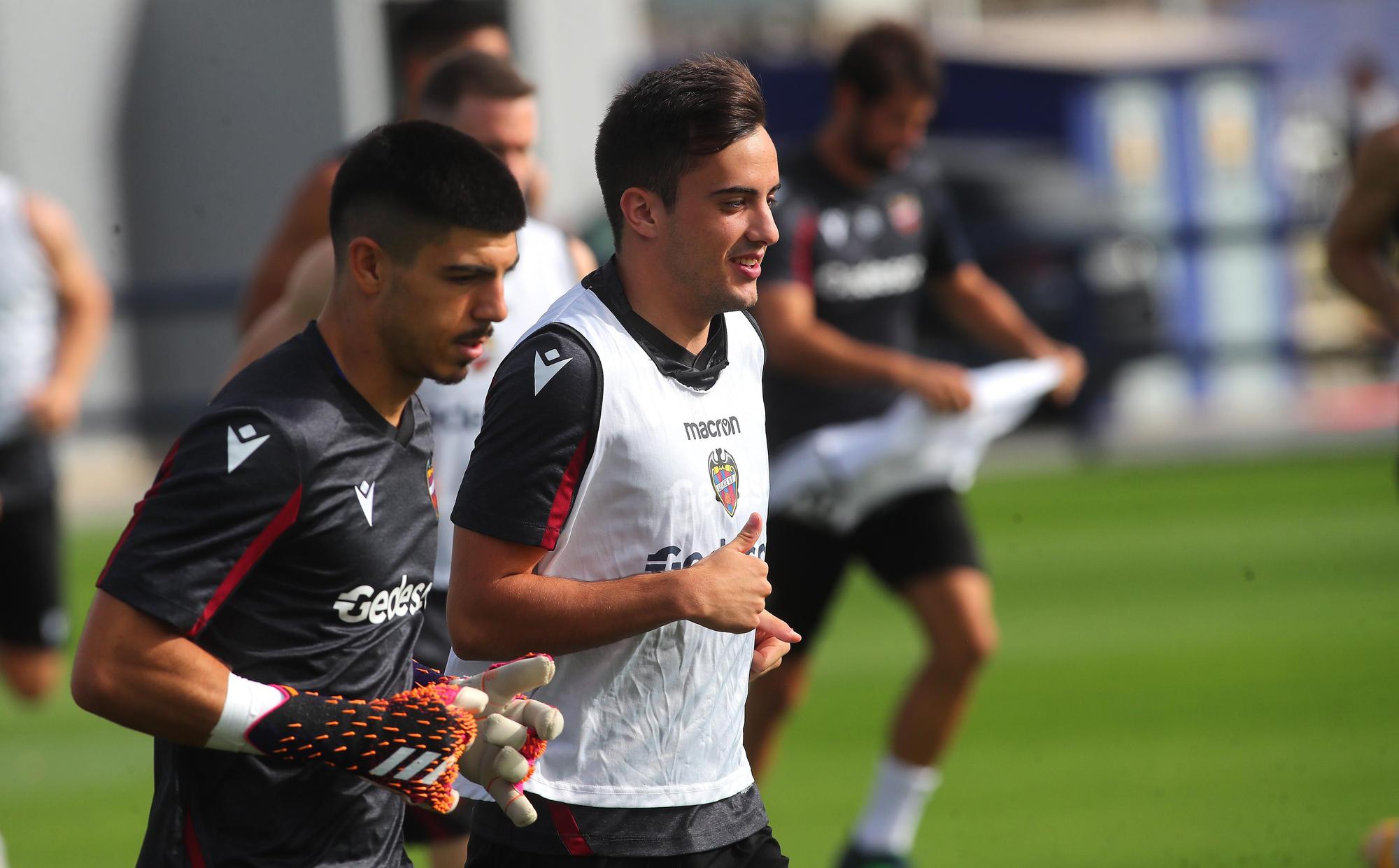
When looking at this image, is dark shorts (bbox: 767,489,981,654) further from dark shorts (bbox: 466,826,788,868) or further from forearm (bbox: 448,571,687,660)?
forearm (bbox: 448,571,687,660)

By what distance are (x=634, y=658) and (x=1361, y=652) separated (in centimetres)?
763

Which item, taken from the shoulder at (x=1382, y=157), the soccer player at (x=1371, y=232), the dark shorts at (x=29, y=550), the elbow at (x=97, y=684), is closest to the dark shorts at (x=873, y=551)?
the soccer player at (x=1371, y=232)

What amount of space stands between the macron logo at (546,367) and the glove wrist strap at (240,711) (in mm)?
682

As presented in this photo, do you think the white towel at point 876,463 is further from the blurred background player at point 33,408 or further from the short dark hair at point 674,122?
the short dark hair at point 674,122

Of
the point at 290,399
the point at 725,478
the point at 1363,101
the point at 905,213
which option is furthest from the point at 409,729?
the point at 1363,101

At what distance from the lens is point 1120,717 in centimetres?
894

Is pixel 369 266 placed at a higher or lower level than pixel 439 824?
higher

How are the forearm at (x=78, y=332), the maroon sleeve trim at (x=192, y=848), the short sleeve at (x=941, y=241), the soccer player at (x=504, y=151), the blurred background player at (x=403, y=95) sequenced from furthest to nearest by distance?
the forearm at (x=78, y=332) < the short sleeve at (x=941, y=241) < the blurred background player at (x=403, y=95) < the soccer player at (x=504, y=151) < the maroon sleeve trim at (x=192, y=848)

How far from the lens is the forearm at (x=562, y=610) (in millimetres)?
3371

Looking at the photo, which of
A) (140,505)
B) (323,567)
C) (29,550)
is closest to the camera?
(140,505)

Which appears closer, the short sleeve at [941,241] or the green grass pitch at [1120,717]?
the green grass pitch at [1120,717]

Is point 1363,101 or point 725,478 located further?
point 1363,101

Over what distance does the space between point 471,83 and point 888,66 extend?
2.14 m

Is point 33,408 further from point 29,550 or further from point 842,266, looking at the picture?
point 842,266
